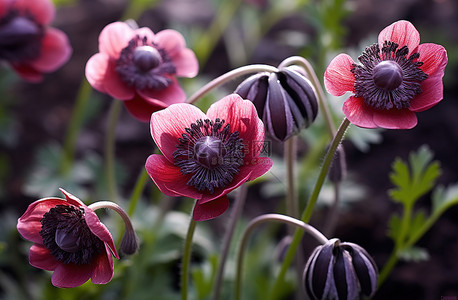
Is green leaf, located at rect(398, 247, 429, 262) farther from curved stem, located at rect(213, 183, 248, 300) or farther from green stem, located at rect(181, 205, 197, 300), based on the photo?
green stem, located at rect(181, 205, 197, 300)

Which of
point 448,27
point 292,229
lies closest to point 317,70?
point 292,229

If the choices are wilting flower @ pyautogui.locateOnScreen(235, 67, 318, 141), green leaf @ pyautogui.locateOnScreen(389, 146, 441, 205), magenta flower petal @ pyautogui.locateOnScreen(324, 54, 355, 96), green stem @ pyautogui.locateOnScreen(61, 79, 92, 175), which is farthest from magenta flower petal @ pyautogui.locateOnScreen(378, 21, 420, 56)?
green stem @ pyautogui.locateOnScreen(61, 79, 92, 175)

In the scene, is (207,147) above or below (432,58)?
below

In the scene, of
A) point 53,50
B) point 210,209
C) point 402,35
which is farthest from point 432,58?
point 53,50

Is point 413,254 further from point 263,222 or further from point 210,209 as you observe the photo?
point 210,209

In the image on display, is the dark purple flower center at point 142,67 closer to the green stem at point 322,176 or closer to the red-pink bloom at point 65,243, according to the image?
the red-pink bloom at point 65,243

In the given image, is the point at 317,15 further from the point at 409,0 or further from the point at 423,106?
the point at 409,0

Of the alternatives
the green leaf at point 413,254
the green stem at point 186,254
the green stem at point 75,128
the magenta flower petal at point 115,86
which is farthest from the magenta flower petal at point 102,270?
the green stem at point 75,128
